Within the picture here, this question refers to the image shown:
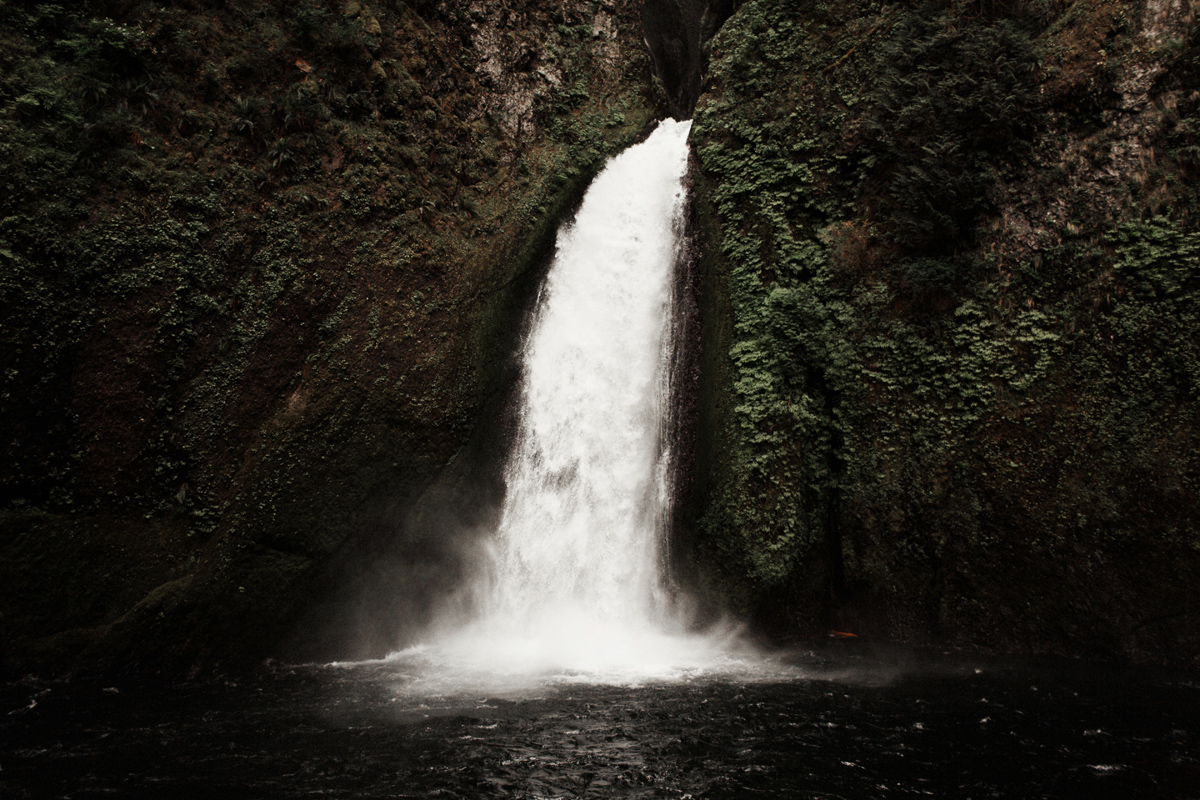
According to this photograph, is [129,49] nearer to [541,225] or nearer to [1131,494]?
[541,225]

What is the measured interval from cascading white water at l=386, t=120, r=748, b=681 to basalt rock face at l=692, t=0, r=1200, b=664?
3.73 feet

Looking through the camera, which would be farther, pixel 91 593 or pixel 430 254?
pixel 430 254

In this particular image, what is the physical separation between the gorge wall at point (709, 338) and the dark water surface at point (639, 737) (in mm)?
1301

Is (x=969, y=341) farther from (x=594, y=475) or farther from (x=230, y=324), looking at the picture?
(x=230, y=324)

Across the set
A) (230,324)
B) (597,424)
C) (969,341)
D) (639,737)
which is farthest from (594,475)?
(230,324)

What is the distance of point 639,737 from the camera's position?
20.0 ft

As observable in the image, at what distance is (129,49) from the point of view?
9.37 meters

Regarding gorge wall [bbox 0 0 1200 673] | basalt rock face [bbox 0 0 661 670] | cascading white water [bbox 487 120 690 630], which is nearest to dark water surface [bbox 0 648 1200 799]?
gorge wall [bbox 0 0 1200 673]

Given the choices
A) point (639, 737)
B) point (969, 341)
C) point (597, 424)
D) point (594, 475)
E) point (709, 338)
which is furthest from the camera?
point (597, 424)

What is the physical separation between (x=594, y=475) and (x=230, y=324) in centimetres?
640

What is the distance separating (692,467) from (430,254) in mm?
6310

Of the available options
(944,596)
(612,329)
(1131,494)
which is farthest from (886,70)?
(944,596)

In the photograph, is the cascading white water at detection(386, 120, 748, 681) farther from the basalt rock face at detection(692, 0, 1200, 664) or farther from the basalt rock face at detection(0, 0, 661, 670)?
the basalt rock face at detection(692, 0, 1200, 664)

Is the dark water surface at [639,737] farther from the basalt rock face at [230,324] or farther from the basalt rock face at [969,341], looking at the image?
the basalt rock face at [230,324]
